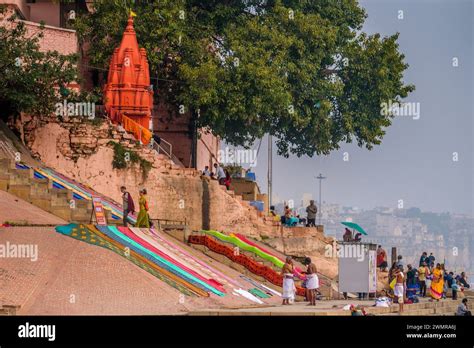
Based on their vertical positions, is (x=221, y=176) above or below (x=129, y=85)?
below

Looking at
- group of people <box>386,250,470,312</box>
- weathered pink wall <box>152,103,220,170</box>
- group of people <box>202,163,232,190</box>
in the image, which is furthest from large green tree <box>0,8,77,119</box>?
group of people <box>386,250,470,312</box>

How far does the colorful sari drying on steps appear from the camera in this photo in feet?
190

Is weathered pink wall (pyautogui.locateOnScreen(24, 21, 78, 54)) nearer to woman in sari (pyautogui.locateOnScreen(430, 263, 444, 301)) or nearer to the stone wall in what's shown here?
the stone wall

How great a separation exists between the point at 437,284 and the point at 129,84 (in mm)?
14613

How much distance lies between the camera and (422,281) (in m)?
60.8

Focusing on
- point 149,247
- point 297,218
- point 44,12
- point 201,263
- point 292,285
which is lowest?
point 292,285

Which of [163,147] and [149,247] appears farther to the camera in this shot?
[163,147]

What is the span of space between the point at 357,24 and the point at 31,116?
21430 millimetres

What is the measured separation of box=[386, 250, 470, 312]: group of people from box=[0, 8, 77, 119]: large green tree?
1303 cm

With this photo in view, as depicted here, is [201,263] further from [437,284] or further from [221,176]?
[221,176]

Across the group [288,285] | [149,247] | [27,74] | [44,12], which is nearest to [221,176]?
[44,12]

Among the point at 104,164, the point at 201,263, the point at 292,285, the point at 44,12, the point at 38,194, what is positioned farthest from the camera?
the point at 44,12

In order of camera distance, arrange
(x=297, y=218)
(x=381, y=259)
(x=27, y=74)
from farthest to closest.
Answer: (x=297, y=218) < (x=381, y=259) < (x=27, y=74)
